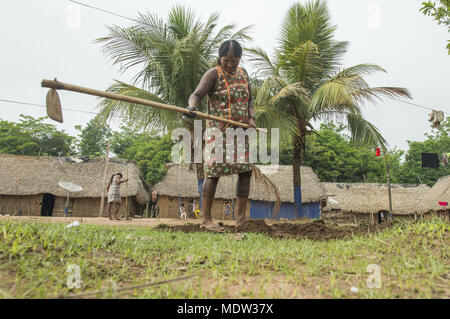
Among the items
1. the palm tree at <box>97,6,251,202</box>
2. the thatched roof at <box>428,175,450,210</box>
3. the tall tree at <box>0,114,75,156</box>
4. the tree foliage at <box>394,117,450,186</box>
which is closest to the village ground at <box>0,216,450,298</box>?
the palm tree at <box>97,6,251,202</box>

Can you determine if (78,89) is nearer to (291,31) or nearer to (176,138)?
(176,138)

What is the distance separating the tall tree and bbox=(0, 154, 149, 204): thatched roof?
342 inches

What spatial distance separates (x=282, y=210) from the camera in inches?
685

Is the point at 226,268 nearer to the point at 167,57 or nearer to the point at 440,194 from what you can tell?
the point at 167,57

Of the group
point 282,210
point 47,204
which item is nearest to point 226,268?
point 282,210

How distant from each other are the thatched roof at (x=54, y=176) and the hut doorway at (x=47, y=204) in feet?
3.70

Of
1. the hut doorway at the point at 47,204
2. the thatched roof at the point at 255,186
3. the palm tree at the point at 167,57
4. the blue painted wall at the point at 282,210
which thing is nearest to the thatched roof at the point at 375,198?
the blue painted wall at the point at 282,210

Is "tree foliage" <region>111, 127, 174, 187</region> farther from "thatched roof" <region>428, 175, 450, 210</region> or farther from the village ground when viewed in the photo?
the village ground

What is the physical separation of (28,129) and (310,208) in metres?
26.2

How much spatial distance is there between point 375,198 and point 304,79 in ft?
44.3

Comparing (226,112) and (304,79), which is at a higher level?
(304,79)

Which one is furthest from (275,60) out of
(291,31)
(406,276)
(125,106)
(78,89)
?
(406,276)

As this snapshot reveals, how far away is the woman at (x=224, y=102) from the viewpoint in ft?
10.6

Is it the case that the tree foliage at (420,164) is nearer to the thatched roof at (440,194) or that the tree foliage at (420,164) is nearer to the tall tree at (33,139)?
the thatched roof at (440,194)
